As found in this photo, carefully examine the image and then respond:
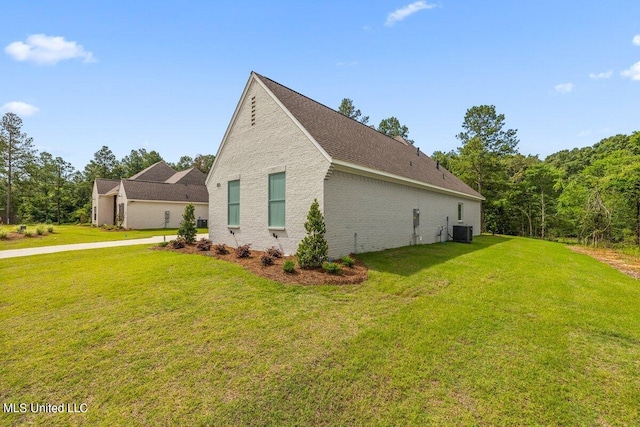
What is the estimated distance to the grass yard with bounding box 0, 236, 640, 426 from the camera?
8.72ft

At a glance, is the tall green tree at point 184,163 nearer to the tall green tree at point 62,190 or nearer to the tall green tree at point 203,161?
the tall green tree at point 203,161

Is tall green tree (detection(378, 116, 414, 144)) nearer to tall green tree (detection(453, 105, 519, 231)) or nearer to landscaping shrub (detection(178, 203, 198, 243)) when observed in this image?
tall green tree (detection(453, 105, 519, 231))

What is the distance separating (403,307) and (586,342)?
2792 mm

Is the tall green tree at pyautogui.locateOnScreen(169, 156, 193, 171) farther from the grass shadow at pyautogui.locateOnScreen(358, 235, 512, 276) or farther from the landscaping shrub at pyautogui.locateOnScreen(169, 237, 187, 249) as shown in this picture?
the grass shadow at pyautogui.locateOnScreen(358, 235, 512, 276)

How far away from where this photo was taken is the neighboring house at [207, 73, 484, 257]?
351 inches

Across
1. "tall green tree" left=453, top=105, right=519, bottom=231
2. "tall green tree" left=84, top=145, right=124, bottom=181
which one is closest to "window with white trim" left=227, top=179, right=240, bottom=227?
"tall green tree" left=453, top=105, right=519, bottom=231

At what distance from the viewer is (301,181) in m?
9.07

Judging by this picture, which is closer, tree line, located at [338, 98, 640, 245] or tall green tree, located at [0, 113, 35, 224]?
tree line, located at [338, 98, 640, 245]

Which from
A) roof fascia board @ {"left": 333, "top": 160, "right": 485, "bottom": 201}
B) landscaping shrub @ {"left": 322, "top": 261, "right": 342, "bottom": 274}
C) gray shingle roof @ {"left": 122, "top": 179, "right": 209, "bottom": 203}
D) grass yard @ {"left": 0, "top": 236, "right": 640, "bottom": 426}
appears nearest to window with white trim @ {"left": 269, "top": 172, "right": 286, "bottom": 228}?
roof fascia board @ {"left": 333, "top": 160, "right": 485, "bottom": 201}

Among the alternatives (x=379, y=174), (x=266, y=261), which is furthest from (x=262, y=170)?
(x=379, y=174)

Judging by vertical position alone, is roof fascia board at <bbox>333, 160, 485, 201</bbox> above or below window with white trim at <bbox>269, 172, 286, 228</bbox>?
above

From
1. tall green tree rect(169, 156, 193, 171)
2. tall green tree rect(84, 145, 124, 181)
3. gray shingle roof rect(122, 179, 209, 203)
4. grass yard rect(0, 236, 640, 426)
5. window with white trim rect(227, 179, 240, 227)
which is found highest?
tall green tree rect(169, 156, 193, 171)

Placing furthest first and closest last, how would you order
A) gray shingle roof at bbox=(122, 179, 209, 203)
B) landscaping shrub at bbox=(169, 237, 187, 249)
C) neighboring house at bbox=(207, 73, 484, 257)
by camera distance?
gray shingle roof at bbox=(122, 179, 209, 203) < landscaping shrub at bbox=(169, 237, 187, 249) < neighboring house at bbox=(207, 73, 484, 257)

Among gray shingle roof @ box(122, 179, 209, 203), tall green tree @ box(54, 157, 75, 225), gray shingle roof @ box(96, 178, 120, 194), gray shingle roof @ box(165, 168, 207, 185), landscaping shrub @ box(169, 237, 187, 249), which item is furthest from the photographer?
tall green tree @ box(54, 157, 75, 225)
